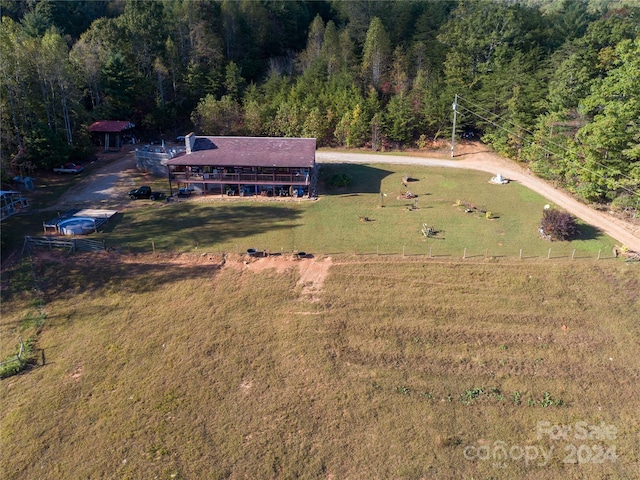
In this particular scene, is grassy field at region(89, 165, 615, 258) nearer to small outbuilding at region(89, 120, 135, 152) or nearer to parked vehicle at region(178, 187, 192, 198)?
parked vehicle at region(178, 187, 192, 198)

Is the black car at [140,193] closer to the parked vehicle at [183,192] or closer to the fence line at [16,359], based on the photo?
the parked vehicle at [183,192]

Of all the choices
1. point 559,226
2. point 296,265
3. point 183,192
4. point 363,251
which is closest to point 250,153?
point 183,192

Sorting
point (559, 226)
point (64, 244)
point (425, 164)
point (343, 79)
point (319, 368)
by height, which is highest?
point (343, 79)

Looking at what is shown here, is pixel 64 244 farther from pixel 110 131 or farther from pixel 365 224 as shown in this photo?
pixel 110 131

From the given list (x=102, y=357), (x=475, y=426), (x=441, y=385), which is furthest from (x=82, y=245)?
(x=475, y=426)

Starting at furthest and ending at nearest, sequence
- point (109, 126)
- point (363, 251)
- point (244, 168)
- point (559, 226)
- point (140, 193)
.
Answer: point (109, 126), point (244, 168), point (140, 193), point (559, 226), point (363, 251)

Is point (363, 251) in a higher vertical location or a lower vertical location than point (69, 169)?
lower

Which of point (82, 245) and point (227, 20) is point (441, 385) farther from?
point (227, 20)
